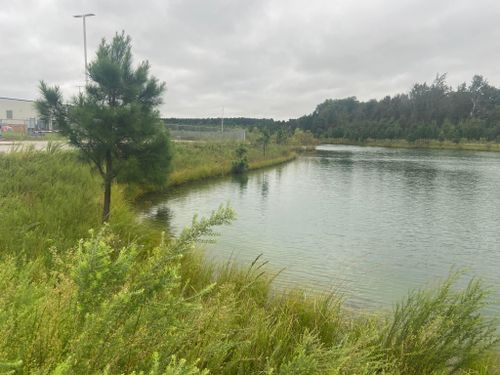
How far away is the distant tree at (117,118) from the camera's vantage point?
8.64 m

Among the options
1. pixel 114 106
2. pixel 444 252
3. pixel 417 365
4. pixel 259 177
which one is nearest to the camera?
pixel 417 365

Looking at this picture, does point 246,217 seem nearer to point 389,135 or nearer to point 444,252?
point 444,252

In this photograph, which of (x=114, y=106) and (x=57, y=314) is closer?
(x=57, y=314)

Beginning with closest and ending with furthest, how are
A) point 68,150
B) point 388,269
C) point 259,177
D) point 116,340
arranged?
1. point 116,340
2. point 388,269
3. point 68,150
4. point 259,177

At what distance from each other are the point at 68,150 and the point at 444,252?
11219 millimetres

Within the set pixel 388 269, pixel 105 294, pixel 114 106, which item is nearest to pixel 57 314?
pixel 105 294

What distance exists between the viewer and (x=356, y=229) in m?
14.1

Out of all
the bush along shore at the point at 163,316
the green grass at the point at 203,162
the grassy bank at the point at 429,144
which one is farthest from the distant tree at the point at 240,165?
the grassy bank at the point at 429,144

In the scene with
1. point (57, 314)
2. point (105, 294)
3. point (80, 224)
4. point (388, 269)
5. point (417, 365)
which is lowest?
point (388, 269)

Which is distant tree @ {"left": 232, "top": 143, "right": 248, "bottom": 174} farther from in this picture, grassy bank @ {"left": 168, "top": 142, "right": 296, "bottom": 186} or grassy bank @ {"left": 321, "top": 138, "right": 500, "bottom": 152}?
grassy bank @ {"left": 321, "top": 138, "right": 500, "bottom": 152}

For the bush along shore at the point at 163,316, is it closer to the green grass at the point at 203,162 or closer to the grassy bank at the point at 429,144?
the green grass at the point at 203,162

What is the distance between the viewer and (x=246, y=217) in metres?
15.5

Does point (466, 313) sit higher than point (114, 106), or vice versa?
point (114, 106)

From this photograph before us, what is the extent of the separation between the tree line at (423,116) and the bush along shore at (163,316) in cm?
9220
